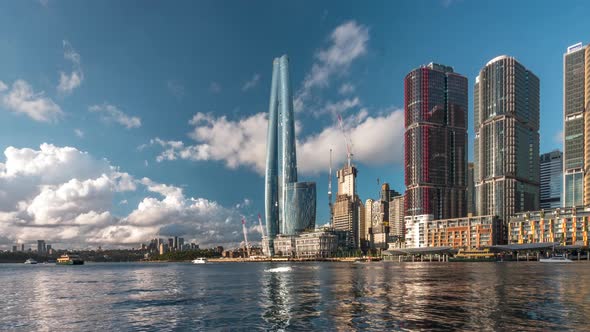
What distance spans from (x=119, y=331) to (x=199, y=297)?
3923 centimetres

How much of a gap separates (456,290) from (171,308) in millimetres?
59989

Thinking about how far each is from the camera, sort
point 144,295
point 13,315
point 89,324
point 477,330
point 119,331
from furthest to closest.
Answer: point 144,295 < point 13,315 < point 89,324 < point 119,331 < point 477,330

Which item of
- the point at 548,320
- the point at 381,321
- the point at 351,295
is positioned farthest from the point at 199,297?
the point at 548,320

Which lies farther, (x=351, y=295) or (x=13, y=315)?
(x=351, y=295)

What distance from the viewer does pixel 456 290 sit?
104 metres

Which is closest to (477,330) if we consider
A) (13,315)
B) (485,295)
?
(485,295)

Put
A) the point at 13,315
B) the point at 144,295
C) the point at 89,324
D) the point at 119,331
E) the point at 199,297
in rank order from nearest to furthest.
Result: the point at 119,331 → the point at 89,324 → the point at 13,315 → the point at 199,297 → the point at 144,295

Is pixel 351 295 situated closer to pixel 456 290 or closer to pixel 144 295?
pixel 456 290

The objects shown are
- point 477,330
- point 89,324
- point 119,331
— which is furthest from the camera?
point 89,324

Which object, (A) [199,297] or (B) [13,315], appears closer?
(B) [13,315]

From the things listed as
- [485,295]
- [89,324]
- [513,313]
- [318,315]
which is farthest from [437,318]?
[89,324]

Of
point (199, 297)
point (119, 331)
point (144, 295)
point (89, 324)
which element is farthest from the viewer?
point (144, 295)

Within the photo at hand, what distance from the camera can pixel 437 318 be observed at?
6475cm

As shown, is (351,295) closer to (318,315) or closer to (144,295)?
(318,315)
